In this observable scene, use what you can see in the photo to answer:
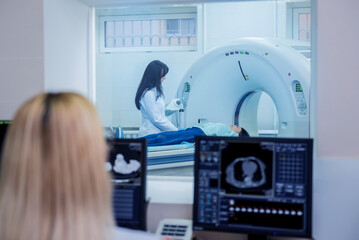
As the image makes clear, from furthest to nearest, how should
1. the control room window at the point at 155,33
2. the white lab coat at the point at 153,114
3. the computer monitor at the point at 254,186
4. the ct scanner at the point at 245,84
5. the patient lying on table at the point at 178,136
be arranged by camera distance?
1. the control room window at the point at 155,33
2. the white lab coat at the point at 153,114
3. the patient lying on table at the point at 178,136
4. the ct scanner at the point at 245,84
5. the computer monitor at the point at 254,186

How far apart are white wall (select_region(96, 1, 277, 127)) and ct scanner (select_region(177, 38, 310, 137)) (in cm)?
88

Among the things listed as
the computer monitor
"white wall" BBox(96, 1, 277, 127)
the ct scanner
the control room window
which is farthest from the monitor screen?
the control room window

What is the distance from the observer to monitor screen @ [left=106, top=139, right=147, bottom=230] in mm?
1374

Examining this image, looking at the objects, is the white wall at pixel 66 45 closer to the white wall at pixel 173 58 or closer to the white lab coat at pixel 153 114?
the white lab coat at pixel 153 114

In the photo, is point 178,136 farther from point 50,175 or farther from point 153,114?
point 50,175

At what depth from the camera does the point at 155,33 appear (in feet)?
14.9

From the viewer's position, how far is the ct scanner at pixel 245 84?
9.05ft

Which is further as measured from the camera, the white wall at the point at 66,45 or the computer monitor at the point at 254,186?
the white wall at the point at 66,45

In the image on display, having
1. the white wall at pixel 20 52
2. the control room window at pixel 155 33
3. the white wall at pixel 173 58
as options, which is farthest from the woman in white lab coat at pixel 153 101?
the white wall at pixel 20 52

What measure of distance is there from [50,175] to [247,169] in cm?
78

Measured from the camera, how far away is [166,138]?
3061 mm

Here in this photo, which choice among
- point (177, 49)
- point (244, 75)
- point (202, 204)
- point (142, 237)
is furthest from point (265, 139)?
point (177, 49)

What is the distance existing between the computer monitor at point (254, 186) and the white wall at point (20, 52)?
2.81ft

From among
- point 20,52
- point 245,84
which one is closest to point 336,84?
point 20,52
